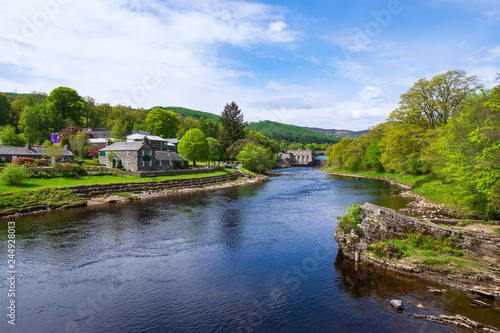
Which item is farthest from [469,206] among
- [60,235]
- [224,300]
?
[60,235]

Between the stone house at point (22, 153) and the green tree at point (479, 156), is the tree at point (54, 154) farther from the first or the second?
the green tree at point (479, 156)

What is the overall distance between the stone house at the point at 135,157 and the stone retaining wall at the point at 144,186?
8.22 m

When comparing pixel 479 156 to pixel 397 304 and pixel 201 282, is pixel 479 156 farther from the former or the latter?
pixel 201 282

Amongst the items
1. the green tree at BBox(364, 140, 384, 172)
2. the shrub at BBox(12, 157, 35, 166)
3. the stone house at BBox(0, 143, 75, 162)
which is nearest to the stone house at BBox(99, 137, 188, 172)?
the stone house at BBox(0, 143, 75, 162)

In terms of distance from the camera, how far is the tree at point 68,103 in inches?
3524

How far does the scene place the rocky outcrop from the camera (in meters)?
14.1

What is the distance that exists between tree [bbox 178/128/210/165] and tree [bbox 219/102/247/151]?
87.4 ft

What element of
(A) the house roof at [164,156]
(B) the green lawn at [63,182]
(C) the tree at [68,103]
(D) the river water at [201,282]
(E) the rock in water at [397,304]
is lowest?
(D) the river water at [201,282]

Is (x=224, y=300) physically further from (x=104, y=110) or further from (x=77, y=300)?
(x=104, y=110)

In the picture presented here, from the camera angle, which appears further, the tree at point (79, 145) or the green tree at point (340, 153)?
the green tree at point (340, 153)

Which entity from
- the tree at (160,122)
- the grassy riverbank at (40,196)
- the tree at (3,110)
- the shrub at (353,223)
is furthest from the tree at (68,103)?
the shrub at (353,223)

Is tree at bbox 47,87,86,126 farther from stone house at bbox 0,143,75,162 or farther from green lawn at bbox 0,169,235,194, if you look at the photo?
green lawn at bbox 0,169,235,194

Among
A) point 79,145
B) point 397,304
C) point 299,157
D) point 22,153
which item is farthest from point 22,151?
point 299,157

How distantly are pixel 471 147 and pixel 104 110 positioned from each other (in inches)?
4727
